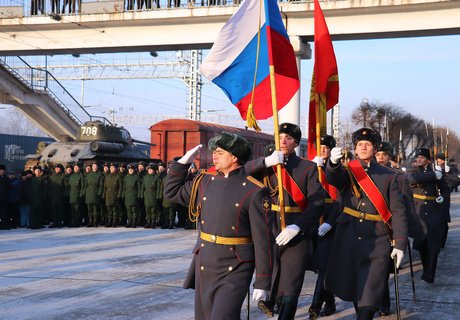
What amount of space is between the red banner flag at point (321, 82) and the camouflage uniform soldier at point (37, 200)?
427 inches

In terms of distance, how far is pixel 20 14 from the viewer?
90.4 ft

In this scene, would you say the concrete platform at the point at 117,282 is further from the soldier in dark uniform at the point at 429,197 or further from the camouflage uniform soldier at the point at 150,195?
the camouflage uniform soldier at the point at 150,195

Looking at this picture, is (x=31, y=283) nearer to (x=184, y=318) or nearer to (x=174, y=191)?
(x=184, y=318)

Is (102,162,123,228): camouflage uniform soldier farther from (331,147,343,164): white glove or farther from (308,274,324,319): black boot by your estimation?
(331,147,343,164): white glove

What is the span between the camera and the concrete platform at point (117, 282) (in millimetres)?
7234

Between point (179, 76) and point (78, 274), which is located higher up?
point (179, 76)

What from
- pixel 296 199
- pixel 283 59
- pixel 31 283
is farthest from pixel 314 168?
pixel 31 283

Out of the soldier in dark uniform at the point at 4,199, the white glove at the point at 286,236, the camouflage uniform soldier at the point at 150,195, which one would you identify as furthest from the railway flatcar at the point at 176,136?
the white glove at the point at 286,236

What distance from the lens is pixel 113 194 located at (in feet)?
55.6

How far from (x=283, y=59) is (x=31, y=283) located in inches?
179

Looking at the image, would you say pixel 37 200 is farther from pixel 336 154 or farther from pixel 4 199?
pixel 336 154

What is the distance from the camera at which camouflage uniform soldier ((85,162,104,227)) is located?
16984 mm

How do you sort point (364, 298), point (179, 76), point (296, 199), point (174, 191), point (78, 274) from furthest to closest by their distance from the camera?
point (179, 76) < point (78, 274) < point (296, 199) < point (364, 298) < point (174, 191)

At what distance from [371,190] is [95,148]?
1680 cm
